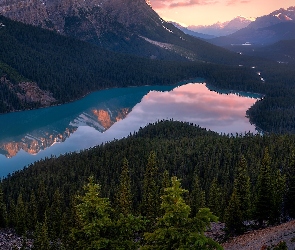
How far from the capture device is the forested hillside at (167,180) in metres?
60.1

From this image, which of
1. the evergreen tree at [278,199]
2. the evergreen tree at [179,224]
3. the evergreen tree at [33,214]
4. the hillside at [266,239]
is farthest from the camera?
the evergreen tree at [33,214]

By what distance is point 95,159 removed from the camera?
124188 mm

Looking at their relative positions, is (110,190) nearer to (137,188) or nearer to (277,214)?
(137,188)

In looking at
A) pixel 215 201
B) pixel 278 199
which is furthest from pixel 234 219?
pixel 215 201

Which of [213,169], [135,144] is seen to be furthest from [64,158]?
[213,169]

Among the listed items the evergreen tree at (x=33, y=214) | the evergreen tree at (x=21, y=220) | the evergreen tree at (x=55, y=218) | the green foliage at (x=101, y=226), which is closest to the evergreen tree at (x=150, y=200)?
the evergreen tree at (x=55, y=218)

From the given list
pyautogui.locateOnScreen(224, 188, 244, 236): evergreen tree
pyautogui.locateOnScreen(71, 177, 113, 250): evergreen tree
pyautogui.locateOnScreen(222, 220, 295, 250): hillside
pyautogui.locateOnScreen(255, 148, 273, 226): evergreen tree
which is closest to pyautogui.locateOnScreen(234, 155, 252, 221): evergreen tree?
pyautogui.locateOnScreen(255, 148, 273, 226): evergreen tree

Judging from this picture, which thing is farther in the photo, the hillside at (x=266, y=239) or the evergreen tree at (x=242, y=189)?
the evergreen tree at (x=242, y=189)

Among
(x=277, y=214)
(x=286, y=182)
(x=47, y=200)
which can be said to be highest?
(x=286, y=182)

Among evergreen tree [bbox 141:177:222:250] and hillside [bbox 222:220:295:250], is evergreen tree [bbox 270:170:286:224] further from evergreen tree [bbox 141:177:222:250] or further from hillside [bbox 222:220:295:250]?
evergreen tree [bbox 141:177:222:250]

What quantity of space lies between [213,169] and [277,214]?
5457cm

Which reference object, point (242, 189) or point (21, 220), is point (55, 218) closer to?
point (21, 220)

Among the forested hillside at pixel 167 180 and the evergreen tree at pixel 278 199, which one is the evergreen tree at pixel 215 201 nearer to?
the forested hillside at pixel 167 180

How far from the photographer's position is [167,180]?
212 ft
